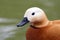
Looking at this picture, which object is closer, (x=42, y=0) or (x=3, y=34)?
(x=3, y=34)

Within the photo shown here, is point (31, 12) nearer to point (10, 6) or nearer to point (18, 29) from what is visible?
point (18, 29)

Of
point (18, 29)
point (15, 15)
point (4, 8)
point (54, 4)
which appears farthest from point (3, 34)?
point (54, 4)

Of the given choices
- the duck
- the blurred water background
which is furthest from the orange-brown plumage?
the blurred water background

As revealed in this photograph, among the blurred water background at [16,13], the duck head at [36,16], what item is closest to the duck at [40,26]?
the duck head at [36,16]

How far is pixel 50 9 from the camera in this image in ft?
7.94

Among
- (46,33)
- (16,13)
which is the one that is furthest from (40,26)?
(16,13)

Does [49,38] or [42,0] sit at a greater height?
[42,0]

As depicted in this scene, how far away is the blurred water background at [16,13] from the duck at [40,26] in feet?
2.13

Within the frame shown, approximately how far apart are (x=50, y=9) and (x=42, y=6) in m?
0.09

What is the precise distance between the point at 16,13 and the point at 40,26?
1.07 m

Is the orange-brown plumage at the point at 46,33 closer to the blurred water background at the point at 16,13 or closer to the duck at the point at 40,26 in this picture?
the duck at the point at 40,26

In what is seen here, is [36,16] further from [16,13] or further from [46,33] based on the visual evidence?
[16,13]

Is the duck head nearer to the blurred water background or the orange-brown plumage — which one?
the orange-brown plumage

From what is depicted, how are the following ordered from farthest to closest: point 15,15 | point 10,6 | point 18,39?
point 10,6 < point 15,15 < point 18,39
